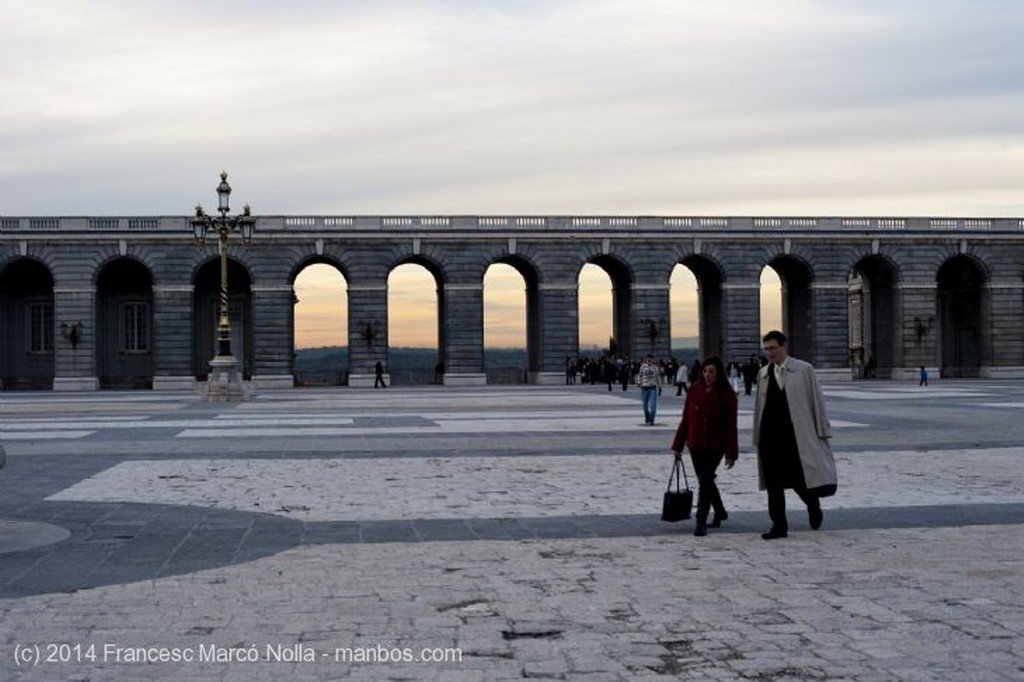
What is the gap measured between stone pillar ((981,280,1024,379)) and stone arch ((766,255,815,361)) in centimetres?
914

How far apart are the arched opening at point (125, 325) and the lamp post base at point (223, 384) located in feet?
62.2

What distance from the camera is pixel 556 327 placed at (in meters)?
57.3

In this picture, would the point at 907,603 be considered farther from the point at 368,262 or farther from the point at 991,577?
the point at 368,262

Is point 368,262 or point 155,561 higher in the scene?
point 368,262

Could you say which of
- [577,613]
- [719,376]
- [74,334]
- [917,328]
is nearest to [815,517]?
[719,376]

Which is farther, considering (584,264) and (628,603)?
(584,264)

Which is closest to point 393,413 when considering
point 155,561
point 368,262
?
point 155,561

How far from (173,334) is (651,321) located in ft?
75.0

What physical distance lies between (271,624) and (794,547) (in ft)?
14.6

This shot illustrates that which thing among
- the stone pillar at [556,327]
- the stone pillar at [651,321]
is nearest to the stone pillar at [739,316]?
the stone pillar at [651,321]

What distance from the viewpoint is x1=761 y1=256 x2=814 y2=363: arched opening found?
59.3 m

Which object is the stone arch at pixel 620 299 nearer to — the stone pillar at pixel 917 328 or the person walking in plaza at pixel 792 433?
the stone pillar at pixel 917 328

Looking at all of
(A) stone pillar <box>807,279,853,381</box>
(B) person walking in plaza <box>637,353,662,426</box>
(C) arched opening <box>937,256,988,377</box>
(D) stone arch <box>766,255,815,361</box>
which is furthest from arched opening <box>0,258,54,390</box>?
(C) arched opening <box>937,256,988,377</box>

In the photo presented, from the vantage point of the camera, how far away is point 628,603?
726 cm
